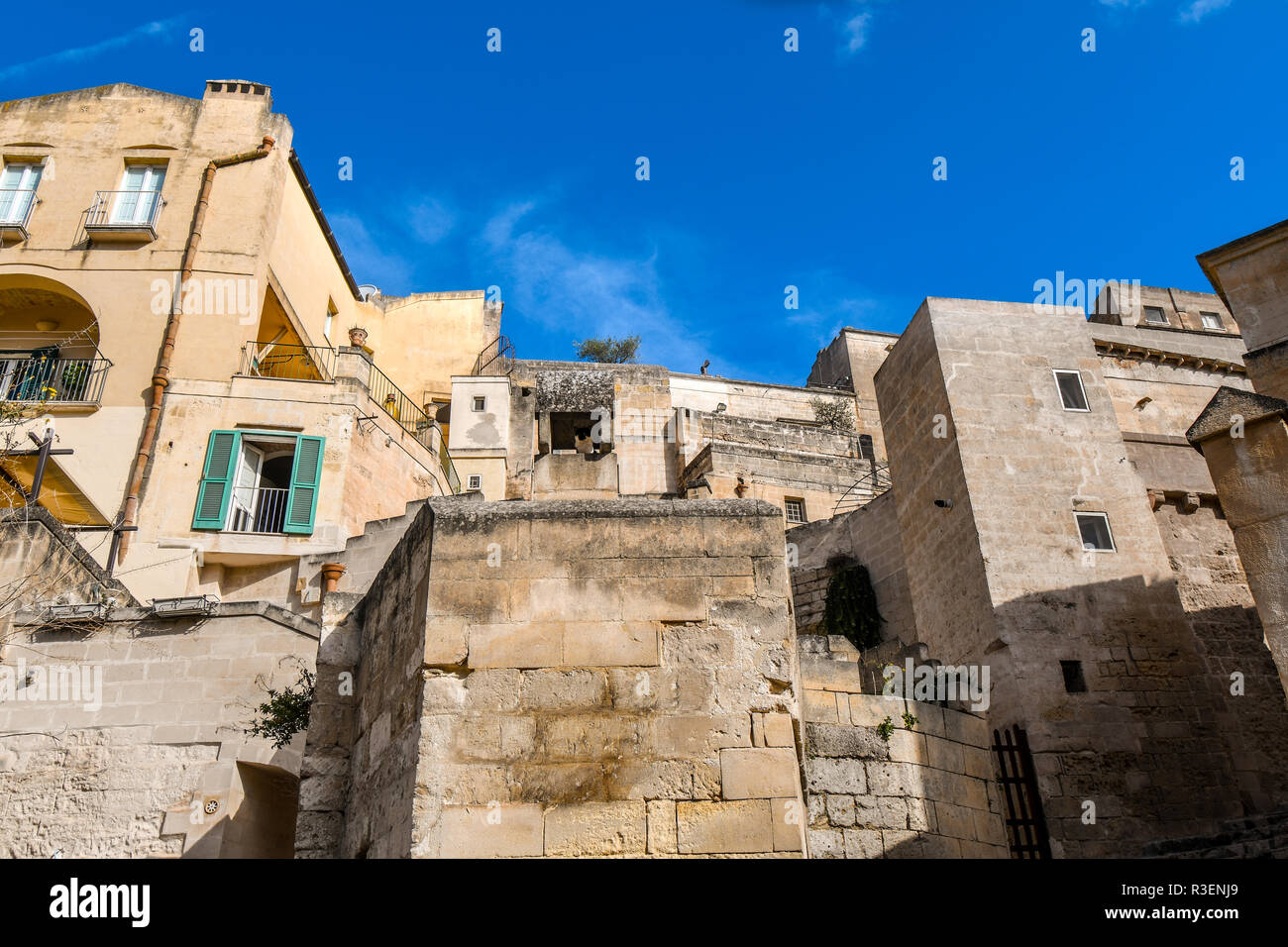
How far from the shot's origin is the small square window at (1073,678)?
12844 mm

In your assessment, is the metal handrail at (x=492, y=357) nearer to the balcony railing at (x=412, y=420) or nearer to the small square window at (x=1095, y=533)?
the balcony railing at (x=412, y=420)

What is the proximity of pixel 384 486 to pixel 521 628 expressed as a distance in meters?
14.6

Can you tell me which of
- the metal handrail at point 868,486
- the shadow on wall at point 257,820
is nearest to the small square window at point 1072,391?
the metal handrail at point 868,486

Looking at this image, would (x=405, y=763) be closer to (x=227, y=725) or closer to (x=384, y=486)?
(x=227, y=725)

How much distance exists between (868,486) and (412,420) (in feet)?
40.5

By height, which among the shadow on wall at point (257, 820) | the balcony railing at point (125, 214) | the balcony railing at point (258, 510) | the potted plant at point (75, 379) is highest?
the balcony railing at point (125, 214)

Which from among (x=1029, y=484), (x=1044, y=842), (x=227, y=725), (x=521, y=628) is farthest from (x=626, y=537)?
(x=1029, y=484)

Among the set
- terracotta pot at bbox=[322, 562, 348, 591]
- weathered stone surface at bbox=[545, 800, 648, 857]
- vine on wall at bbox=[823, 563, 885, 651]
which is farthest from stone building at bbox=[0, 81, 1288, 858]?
vine on wall at bbox=[823, 563, 885, 651]

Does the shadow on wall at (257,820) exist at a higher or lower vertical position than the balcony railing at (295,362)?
lower

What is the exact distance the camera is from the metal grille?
1104 centimetres

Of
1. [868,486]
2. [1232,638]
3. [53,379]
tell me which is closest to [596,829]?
[1232,638]

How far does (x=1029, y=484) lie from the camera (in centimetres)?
1425

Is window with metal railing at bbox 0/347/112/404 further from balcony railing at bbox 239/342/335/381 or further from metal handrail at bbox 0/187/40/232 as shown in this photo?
balcony railing at bbox 239/342/335/381

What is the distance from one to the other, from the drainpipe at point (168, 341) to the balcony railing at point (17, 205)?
345 cm
